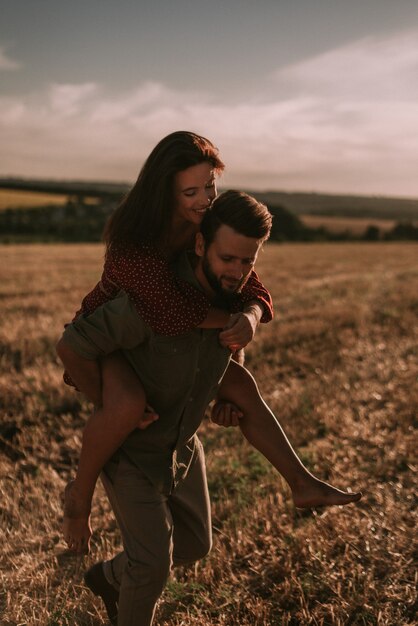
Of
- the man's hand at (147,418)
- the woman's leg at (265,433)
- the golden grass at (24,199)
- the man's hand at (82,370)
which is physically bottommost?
the woman's leg at (265,433)

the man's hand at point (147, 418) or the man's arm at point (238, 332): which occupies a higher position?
the man's arm at point (238, 332)

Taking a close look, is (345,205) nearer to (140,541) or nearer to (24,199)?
(24,199)

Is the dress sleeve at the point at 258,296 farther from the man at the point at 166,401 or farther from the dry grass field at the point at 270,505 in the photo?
the dry grass field at the point at 270,505

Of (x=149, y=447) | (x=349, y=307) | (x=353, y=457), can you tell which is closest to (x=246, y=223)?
(x=149, y=447)

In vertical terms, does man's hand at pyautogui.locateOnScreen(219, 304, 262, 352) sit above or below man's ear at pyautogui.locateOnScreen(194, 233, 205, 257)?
below

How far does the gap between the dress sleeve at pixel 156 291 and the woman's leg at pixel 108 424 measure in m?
0.25

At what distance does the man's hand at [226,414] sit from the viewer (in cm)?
299

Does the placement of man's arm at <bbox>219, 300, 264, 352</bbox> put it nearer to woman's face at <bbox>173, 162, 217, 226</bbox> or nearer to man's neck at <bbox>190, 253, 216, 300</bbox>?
man's neck at <bbox>190, 253, 216, 300</bbox>

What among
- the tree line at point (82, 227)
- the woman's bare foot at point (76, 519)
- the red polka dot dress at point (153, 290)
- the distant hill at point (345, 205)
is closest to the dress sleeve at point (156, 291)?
the red polka dot dress at point (153, 290)

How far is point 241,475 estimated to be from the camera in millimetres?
4402

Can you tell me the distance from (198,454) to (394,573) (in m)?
1.16

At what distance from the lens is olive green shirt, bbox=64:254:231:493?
251cm

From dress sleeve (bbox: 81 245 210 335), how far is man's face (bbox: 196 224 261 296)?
86 millimetres

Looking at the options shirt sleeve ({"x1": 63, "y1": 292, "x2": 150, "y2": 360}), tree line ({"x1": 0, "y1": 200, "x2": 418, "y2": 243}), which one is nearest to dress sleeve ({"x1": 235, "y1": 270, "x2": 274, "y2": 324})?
shirt sleeve ({"x1": 63, "y1": 292, "x2": 150, "y2": 360})
